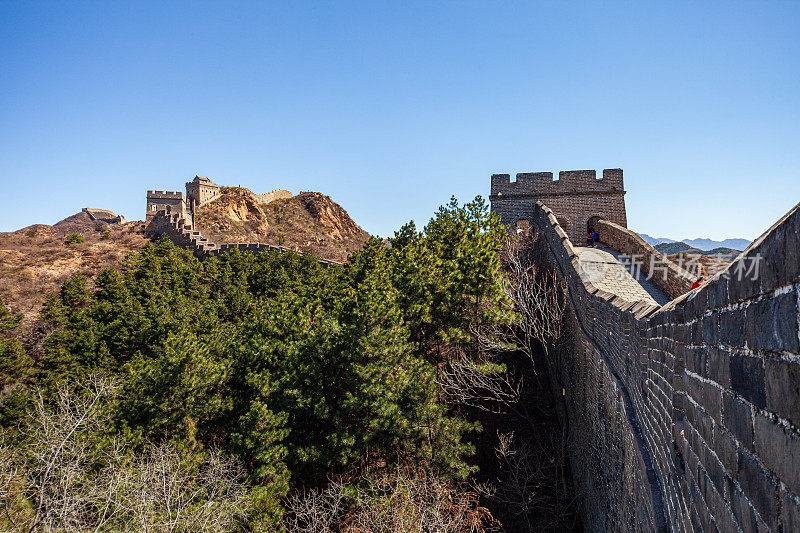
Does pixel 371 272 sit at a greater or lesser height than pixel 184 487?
greater

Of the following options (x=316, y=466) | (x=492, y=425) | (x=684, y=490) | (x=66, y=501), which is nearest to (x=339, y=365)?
(x=316, y=466)

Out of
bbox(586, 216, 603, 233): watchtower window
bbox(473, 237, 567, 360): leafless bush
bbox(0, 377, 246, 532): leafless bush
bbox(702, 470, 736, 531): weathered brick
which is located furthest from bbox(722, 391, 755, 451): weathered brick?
bbox(586, 216, 603, 233): watchtower window

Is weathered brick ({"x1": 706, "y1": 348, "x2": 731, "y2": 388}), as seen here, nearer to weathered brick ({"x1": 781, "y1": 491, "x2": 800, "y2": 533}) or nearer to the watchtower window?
weathered brick ({"x1": 781, "y1": 491, "x2": 800, "y2": 533})

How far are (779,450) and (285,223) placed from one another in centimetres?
6691

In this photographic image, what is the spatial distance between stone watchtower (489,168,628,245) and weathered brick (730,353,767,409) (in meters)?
20.8

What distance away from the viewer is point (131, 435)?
13.1m

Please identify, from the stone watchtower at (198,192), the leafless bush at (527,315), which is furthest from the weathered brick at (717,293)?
the stone watchtower at (198,192)

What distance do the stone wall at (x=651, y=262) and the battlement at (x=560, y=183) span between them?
112 inches

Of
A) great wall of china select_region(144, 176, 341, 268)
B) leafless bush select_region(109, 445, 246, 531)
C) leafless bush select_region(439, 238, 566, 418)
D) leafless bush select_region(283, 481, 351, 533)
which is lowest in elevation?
leafless bush select_region(283, 481, 351, 533)

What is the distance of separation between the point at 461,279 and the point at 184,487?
30.4ft

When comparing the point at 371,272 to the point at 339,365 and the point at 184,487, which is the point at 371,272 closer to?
the point at 339,365

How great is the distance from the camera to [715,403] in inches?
84.4

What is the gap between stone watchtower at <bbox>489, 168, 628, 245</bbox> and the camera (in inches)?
859

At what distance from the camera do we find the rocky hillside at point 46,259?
34.0m
